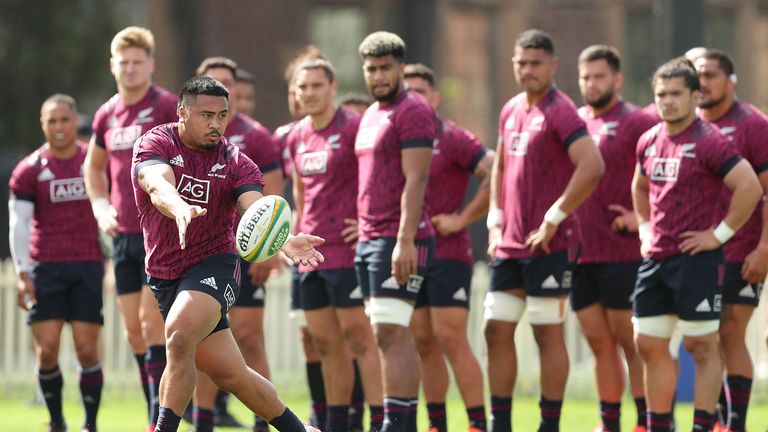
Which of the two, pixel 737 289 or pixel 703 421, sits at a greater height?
pixel 737 289

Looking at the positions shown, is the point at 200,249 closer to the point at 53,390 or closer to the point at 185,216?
the point at 185,216

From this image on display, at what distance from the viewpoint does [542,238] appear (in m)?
8.96

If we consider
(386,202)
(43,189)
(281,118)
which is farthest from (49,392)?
(281,118)

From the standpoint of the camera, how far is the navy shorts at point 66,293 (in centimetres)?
1059

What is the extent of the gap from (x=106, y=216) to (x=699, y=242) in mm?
3882

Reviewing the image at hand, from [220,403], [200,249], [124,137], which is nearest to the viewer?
[200,249]

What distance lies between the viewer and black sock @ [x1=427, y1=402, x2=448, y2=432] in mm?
9656

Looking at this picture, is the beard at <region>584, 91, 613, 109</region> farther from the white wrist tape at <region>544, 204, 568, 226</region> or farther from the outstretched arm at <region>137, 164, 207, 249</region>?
the outstretched arm at <region>137, 164, 207, 249</region>

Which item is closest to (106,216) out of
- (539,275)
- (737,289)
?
(539,275)

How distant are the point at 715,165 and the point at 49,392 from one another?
499cm

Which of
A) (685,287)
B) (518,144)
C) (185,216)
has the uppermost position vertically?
(518,144)

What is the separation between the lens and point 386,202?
895 cm

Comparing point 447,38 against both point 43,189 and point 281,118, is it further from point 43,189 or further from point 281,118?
point 43,189

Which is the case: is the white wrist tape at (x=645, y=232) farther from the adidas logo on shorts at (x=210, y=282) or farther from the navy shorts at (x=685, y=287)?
the adidas logo on shorts at (x=210, y=282)
